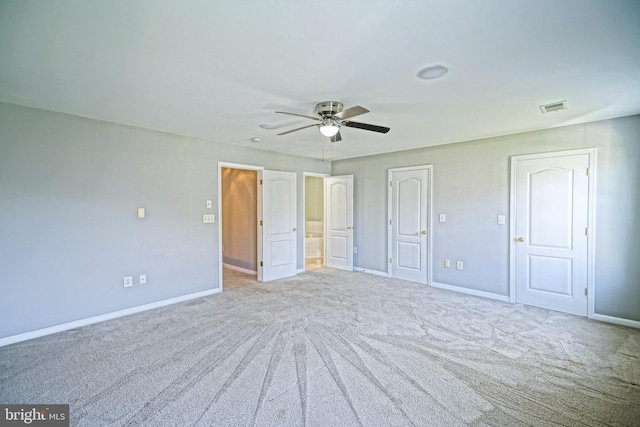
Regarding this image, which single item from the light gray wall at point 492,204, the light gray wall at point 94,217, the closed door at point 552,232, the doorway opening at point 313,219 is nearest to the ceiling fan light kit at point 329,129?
the light gray wall at point 492,204

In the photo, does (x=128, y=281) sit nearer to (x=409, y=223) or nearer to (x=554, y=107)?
(x=409, y=223)

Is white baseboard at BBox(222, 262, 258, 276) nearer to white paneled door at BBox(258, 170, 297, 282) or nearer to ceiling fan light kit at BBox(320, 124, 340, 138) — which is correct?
white paneled door at BBox(258, 170, 297, 282)

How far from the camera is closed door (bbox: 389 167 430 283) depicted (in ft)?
17.5

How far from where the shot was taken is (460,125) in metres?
3.85

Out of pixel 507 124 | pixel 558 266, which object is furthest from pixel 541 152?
pixel 558 266

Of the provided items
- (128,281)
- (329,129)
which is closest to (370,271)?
(329,129)

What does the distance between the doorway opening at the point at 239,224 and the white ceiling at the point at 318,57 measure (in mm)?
2629

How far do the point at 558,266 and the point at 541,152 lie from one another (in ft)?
5.14

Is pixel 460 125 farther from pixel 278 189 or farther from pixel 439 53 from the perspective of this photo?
pixel 278 189

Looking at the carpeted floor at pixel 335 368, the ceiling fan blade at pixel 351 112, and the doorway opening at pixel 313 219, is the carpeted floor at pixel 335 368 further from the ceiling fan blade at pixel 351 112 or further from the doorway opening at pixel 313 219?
the doorway opening at pixel 313 219

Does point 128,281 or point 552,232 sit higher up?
point 552,232

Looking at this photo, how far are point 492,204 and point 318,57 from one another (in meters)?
3.74

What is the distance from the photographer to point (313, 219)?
335 inches

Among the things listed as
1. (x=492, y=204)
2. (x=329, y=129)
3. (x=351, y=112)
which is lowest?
(x=492, y=204)
